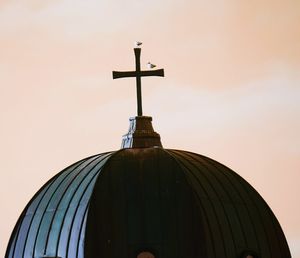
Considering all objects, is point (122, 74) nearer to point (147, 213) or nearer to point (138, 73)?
point (138, 73)

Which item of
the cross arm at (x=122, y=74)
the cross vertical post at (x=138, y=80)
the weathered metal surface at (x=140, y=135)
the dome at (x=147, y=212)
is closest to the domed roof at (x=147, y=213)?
the dome at (x=147, y=212)

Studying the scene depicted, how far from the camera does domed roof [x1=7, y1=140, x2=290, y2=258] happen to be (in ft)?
169

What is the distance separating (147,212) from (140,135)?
3.35 m

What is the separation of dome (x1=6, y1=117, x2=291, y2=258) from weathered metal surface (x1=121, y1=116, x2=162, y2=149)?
0.10 ft

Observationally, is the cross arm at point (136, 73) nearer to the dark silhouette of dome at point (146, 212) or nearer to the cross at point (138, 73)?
the cross at point (138, 73)

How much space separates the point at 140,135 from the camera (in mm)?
54875

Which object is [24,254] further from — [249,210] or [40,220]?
[249,210]

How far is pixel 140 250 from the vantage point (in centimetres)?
5141

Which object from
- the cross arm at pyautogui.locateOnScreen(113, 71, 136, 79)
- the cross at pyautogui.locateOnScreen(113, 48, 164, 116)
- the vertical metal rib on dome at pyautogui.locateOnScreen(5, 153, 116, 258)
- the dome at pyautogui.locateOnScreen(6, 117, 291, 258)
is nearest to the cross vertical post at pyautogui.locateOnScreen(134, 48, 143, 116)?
the cross at pyautogui.locateOnScreen(113, 48, 164, 116)

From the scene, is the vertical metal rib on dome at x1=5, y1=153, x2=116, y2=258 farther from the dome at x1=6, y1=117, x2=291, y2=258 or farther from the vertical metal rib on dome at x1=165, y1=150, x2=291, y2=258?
the vertical metal rib on dome at x1=165, y1=150, x2=291, y2=258

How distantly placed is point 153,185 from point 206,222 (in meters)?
Answer: 1.36

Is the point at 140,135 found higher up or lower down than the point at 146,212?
higher up

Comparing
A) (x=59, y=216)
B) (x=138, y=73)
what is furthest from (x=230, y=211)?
(x=138, y=73)

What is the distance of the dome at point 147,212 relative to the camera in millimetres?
51656
